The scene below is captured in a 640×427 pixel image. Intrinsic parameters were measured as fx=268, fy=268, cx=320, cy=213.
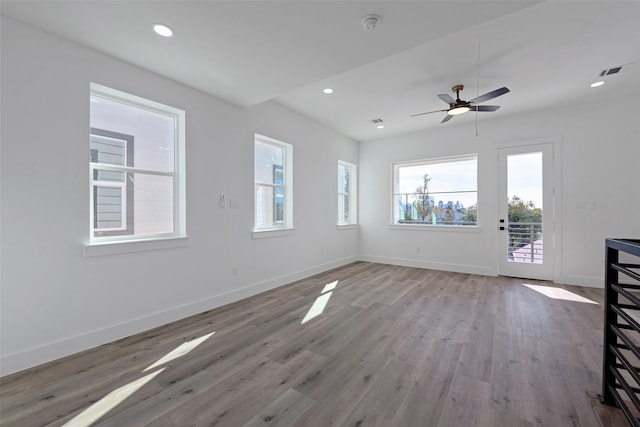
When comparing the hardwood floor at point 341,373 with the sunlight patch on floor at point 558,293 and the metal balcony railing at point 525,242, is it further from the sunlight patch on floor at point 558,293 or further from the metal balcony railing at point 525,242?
the metal balcony railing at point 525,242

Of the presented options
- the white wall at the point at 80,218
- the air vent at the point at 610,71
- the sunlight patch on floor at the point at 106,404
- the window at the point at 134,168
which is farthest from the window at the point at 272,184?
the air vent at the point at 610,71

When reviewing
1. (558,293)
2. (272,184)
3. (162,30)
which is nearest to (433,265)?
(558,293)

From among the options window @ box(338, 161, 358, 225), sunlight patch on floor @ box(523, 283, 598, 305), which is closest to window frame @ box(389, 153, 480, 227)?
window @ box(338, 161, 358, 225)

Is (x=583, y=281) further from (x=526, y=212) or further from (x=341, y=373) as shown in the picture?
(x=341, y=373)

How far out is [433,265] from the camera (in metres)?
5.56

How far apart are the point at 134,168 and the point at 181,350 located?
1868 mm

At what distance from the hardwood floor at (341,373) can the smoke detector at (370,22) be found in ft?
8.69

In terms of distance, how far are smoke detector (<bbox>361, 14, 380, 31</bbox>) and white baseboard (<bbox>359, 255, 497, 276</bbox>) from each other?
184 inches

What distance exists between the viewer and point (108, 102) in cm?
266

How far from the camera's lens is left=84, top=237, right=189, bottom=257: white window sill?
244 centimetres

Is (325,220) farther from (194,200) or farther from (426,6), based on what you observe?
(426,6)

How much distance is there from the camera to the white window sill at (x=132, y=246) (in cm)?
244

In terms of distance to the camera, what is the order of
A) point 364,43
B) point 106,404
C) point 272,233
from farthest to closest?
point 272,233, point 364,43, point 106,404

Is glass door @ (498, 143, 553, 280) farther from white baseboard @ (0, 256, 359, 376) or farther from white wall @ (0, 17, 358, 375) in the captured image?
white wall @ (0, 17, 358, 375)
